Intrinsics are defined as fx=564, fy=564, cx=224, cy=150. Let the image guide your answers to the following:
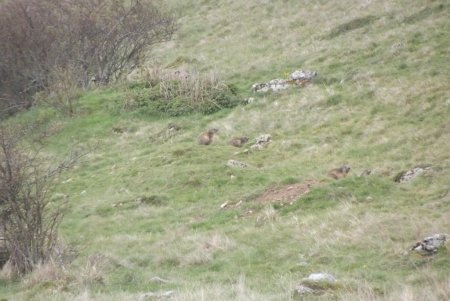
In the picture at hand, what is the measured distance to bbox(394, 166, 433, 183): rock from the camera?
10.5 metres

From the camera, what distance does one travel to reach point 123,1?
34.3 meters

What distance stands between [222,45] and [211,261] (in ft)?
61.0

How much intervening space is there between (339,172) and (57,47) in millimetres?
19017

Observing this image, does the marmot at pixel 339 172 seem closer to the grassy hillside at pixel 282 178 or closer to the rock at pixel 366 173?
the grassy hillside at pixel 282 178

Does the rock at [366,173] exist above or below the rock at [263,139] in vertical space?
above

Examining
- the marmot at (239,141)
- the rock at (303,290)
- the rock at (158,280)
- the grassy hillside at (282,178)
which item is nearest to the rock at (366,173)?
the grassy hillside at (282,178)

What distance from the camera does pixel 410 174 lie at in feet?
34.8

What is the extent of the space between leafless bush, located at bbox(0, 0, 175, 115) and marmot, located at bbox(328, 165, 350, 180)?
16.3 metres

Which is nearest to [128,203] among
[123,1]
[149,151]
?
[149,151]

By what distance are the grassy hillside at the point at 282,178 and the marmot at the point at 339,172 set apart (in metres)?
0.17

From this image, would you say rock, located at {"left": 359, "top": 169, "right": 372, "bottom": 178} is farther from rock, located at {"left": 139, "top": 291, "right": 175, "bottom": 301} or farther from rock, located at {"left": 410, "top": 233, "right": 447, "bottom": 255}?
rock, located at {"left": 139, "top": 291, "right": 175, "bottom": 301}

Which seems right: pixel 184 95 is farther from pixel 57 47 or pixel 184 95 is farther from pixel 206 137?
pixel 57 47

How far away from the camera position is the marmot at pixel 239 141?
15.3 metres

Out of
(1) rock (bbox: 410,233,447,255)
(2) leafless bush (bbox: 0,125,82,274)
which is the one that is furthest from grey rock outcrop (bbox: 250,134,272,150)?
(1) rock (bbox: 410,233,447,255)
